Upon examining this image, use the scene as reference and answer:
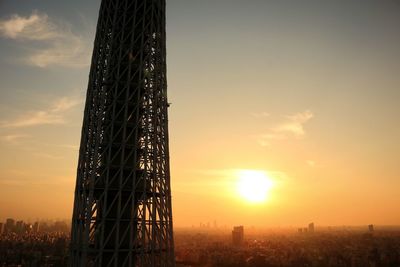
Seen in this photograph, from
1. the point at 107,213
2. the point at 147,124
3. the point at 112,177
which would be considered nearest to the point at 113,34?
the point at 147,124

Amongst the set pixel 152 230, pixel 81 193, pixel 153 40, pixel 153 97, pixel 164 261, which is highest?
pixel 153 40

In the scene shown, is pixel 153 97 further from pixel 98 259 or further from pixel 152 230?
pixel 98 259

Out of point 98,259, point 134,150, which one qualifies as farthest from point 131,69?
point 98,259

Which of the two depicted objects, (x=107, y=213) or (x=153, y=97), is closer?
(x=107, y=213)

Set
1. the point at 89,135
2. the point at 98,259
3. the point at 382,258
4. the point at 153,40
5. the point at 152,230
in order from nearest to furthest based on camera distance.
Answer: the point at 98,259, the point at 152,230, the point at 89,135, the point at 153,40, the point at 382,258

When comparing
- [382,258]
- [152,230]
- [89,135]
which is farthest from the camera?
[382,258]

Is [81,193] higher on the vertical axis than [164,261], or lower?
higher
